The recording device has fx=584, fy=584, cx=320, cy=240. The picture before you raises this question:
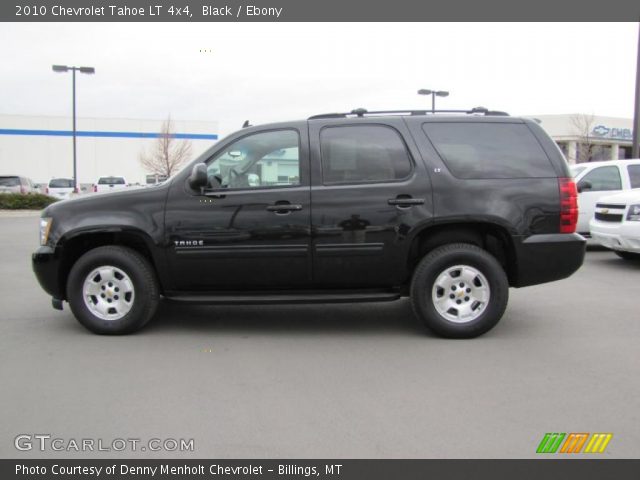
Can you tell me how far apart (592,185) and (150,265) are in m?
9.09

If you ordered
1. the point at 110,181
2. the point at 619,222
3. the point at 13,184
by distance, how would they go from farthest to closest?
the point at 110,181 < the point at 13,184 < the point at 619,222

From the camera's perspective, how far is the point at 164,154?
46.8 metres

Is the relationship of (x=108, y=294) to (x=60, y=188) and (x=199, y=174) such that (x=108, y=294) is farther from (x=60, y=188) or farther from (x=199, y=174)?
(x=60, y=188)

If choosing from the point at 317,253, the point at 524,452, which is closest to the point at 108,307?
the point at 317,253

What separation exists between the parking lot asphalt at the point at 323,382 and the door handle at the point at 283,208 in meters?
1.20

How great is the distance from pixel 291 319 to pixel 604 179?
321 inches

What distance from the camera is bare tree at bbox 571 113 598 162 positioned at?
3862cm

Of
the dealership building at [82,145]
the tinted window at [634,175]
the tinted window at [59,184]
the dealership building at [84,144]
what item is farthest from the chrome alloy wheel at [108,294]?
the dealership building at [82,145]

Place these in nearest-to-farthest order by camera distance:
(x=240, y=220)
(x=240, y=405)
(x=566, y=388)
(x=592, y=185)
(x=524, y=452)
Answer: (x=524, y=452)
(x=240, y=405)
(x=566, y=388)
(x=240, y=220)
(x=592, y=185)

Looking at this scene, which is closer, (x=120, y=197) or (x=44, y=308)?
(x=120, y=197)

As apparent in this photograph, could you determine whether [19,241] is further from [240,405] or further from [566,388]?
[566,388]

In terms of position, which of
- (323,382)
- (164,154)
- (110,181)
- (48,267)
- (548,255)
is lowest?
(323,382)

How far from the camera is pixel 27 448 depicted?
3322mm
